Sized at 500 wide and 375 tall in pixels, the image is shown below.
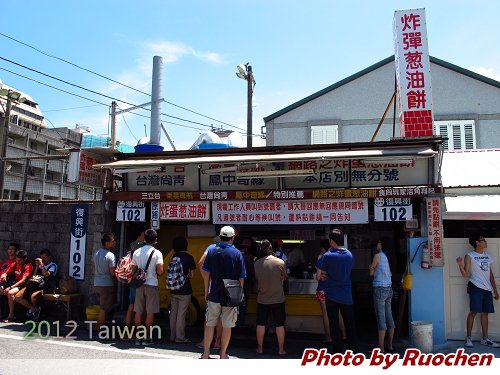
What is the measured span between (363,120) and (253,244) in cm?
899

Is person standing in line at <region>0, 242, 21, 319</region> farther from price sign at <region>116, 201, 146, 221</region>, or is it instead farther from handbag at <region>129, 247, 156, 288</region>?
handbag at <region>129, 247, 156, 288</region>

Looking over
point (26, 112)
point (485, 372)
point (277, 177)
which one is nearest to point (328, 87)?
point (277, 177)

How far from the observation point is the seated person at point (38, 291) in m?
8.83

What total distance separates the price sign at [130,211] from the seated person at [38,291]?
1830 millimetres

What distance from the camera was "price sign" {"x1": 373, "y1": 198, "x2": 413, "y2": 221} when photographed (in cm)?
791

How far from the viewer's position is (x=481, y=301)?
7.36 metres

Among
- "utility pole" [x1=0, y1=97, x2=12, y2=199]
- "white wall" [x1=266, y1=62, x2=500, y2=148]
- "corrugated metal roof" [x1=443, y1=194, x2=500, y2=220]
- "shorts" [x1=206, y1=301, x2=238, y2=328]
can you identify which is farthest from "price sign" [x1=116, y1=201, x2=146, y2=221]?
"white wall" [x1=266, y1=62, x2=500, y2=148]

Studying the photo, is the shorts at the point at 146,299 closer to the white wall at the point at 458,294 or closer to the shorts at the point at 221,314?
the shorts at the point at 221,314

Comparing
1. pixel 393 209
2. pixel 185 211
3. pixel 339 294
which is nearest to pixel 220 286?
pixel 339 294

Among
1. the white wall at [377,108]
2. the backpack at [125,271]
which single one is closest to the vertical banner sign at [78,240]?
the backpack at [125,271]

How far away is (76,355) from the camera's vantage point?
6508 millimetres

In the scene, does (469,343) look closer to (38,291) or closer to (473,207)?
(473,207)

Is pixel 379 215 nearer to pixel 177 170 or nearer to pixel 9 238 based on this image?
pixel 177 170

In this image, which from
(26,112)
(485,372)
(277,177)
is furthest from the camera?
(26,112)
